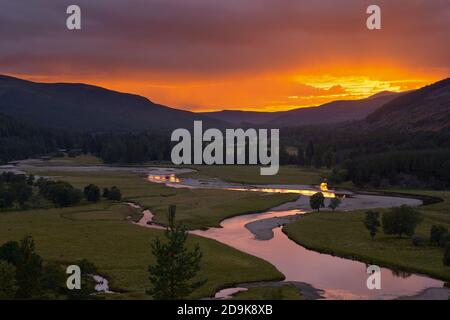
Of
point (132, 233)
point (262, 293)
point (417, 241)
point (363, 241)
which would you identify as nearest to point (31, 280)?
point (262, 293)

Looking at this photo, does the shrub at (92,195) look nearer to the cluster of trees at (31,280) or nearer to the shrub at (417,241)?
the shrub at (417,241)

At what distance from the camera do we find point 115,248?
74.2 meters

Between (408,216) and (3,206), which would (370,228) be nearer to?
(408,216)

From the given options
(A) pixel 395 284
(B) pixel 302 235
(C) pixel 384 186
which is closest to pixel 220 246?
(B) pixel 302 235

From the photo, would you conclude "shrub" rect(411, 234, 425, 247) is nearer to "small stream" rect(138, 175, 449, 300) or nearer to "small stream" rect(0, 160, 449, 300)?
"small stream" rect(138, 175, 449, 300)

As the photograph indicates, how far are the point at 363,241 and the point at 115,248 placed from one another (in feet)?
118

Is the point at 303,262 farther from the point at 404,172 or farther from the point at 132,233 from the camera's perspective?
the point at 404,172

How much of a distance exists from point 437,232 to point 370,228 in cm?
1037

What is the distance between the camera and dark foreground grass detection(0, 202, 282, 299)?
193ft

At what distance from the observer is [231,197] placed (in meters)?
131

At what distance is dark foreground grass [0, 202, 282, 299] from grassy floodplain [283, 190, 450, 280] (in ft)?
44.3

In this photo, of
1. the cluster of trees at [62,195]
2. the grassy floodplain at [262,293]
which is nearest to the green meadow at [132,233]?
the cluster of trees at [62,195]

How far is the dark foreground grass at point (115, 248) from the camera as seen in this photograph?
2322 inches

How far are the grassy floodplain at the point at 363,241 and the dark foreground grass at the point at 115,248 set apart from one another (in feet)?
44.3
